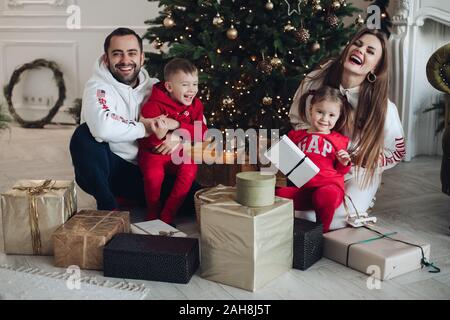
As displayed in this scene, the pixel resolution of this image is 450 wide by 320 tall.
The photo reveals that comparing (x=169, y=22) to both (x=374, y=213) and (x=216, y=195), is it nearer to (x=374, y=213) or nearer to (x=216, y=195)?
(x=216, y=195)

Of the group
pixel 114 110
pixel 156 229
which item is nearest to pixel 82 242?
pixel 156 229

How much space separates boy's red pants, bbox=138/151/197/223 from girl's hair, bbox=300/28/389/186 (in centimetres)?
72

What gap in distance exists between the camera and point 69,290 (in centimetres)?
175

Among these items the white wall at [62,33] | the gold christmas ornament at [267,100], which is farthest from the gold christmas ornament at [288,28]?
the white wall at [62,33]

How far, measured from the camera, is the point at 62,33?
4.86m

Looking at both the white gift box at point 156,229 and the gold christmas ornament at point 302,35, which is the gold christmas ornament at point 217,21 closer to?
the gold christmas ornament at point 302,35

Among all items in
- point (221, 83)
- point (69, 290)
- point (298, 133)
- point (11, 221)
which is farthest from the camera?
point (221, 83)

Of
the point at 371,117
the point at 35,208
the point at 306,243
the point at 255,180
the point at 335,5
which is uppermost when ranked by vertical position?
the point at 335,5

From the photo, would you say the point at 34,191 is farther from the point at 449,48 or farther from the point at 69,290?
the point at 449,48

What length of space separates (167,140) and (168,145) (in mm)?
22

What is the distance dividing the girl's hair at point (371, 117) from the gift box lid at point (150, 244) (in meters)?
0.83
